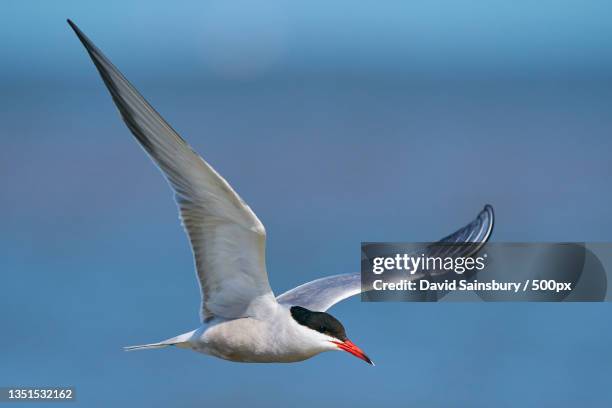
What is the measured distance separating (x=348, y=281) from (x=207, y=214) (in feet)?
2.97

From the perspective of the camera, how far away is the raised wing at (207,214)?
3.24 metres

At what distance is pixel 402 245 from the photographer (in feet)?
15.1

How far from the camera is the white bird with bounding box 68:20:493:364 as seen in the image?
329 cm

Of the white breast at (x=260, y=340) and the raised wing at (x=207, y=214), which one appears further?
the white breast at (x=260, y=340)

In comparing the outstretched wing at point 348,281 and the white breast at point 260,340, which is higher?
the outstretched wing at point 348,281

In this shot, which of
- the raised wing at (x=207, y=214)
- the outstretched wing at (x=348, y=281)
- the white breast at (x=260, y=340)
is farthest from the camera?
the outstretched wing at (x=348, y=281)

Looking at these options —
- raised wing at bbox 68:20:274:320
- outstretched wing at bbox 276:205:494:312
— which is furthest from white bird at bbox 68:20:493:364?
outstretched wing at bbox 276:205:494:312

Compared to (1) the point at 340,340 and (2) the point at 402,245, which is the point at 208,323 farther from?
(2) the point at 402,245

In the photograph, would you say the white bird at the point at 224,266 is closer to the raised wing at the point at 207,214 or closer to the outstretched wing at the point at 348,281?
the raised wing at the point at 207,214

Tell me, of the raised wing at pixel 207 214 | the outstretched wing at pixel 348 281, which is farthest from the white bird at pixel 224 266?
the outstretched wing at pixel 348 281

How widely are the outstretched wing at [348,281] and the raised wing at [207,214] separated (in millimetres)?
388

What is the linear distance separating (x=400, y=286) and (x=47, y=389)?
1.68 m

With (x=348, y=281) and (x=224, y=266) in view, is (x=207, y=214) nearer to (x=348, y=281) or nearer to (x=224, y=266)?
(x=224, y=266)

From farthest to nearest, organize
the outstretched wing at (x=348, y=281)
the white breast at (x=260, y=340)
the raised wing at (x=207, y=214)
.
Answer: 1. the outstretched wing at (x=348, y=281)
2. the white breast at (x=260, y=340)
3. the raised wing at (x=207, y=214)
